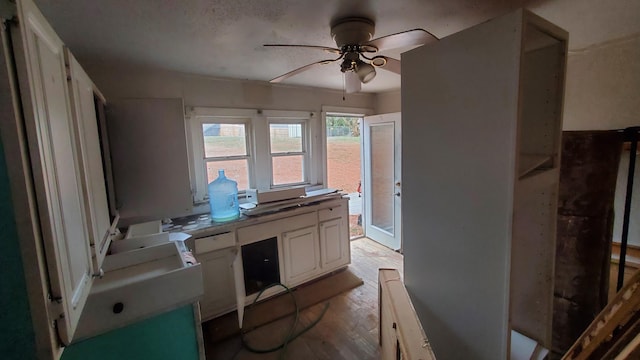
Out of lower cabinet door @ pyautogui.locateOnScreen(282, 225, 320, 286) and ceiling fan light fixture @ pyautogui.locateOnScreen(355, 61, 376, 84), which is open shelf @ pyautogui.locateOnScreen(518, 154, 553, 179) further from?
lower cabinet door @ pyautogui.locateOnScreen(282, 225, 320, 286)

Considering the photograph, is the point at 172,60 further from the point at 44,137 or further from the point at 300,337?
the point at 300,337

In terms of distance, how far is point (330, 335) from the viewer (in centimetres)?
221

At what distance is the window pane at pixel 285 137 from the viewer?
3211mm

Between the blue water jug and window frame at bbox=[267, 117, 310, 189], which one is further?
window frame at bbox=[267, 117, 310, 189]

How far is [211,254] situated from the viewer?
2.29m

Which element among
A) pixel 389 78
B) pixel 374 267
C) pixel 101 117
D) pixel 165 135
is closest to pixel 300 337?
pixel 374 267

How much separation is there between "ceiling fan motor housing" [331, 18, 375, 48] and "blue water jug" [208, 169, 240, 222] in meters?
1.71

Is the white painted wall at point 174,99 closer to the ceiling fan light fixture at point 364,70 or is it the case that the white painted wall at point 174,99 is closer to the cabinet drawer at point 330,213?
the cabinet drawer at point 330,213

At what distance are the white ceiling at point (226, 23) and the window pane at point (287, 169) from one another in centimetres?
139

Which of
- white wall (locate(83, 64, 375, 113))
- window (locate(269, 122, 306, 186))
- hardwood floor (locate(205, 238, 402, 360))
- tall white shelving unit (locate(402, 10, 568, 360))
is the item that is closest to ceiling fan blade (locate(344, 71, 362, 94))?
tall white shelving unit (locate(402, 10, 568, 360))

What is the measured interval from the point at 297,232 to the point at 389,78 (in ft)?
6.64

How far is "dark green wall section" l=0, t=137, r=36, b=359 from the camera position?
1.83 ft

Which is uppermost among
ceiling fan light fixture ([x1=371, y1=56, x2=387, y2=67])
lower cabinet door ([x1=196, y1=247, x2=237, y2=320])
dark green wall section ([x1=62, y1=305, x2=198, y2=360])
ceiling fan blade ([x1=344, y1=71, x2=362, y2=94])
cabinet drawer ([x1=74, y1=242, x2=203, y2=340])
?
ceiling fan light fixture ([x1=371, y1=56, x2=387, y2=67])

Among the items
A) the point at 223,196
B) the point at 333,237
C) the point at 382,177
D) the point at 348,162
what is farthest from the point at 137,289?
the point at 348,162
